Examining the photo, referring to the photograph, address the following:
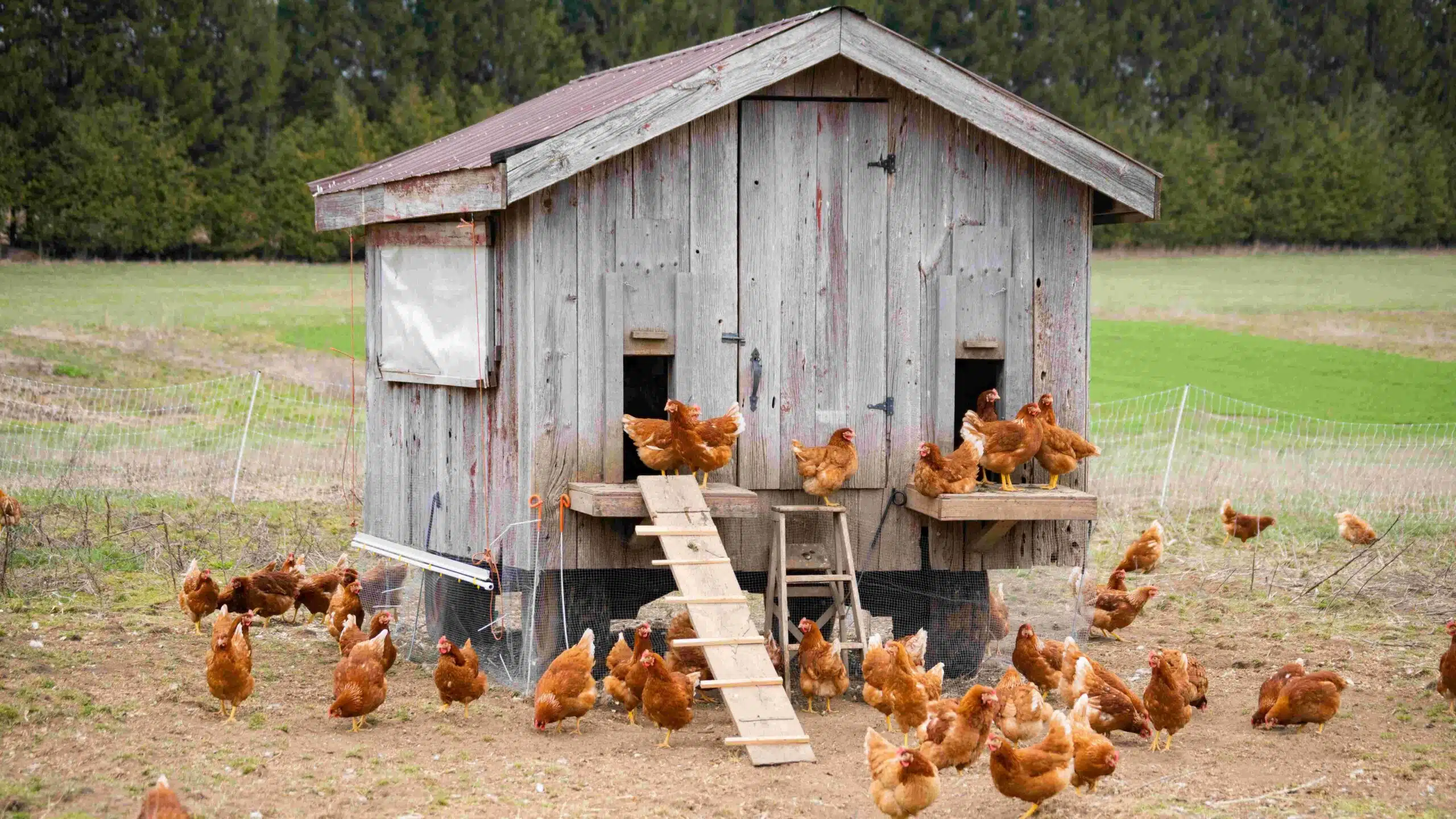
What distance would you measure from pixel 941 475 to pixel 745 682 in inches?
75.8

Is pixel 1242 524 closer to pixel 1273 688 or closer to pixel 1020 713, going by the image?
pixel 1273 688

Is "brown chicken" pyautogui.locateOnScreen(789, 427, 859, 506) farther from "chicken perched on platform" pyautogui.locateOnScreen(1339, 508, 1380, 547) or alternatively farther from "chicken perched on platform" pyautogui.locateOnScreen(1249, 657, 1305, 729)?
"chicken perched on platform" pyautogui.locateOnScreen(1339, 508, 1380, 547)

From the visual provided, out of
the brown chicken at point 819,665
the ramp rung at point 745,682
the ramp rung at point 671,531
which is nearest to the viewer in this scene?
the ramp rung at point 745,682

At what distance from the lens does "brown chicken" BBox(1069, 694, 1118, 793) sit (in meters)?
6.84

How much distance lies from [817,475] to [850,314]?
108cm

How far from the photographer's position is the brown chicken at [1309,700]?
26.2 feet

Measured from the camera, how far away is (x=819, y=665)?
8.56 meters

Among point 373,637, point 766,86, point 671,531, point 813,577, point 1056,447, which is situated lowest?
point 373,637

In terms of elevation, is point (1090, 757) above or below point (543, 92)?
below

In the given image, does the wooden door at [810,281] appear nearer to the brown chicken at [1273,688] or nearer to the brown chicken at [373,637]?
the brown chicken at [373,637]

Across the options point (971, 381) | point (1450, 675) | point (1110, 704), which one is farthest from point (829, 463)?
point (1450, 675)

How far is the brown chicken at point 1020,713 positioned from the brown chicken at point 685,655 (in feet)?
5.43

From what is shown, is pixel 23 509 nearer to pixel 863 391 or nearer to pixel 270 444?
pixel 270 444

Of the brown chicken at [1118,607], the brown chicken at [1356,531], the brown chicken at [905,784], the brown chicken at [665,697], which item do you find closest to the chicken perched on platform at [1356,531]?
the brown chicken at [1356,531]
